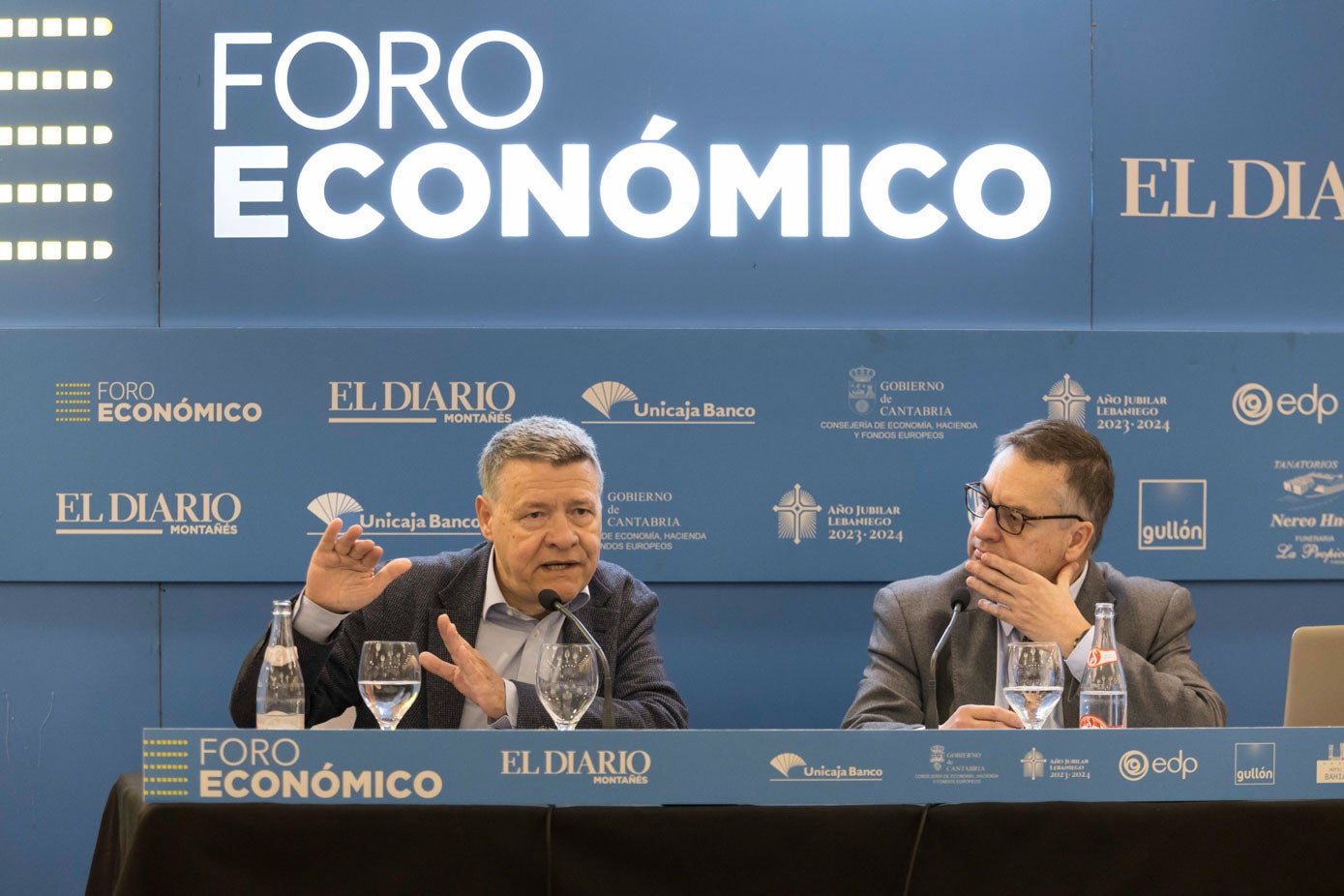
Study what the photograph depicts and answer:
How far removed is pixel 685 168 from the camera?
3.24 metres

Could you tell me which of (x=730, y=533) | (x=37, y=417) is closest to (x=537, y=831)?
(x=730, y=533)

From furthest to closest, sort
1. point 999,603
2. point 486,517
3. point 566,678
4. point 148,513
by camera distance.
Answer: point 148,513, point 486,517, point 999,603, point 566,678

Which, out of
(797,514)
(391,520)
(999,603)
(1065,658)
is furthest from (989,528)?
(391,520)

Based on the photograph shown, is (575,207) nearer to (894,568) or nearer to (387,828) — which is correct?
(894,568)

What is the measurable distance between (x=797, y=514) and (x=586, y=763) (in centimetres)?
184

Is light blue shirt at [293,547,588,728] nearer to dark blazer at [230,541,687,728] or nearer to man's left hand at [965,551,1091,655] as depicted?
dark blazer at [230,541,687,728]

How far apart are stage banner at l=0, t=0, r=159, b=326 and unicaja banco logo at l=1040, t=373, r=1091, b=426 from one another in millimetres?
2330

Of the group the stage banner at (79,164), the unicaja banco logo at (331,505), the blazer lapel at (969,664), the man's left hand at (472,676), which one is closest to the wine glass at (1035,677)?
the blazer lapel at (969,664)

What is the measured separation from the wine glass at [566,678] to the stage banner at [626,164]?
1.66 metres

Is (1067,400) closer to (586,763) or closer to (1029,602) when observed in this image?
(1029,602)

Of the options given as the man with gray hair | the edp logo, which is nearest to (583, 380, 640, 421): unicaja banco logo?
the man with gray hair

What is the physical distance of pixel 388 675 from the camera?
5.63ft

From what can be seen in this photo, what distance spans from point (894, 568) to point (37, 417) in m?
2.21

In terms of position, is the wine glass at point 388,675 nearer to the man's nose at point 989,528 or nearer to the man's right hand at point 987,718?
the man's right hand at point 987,718
